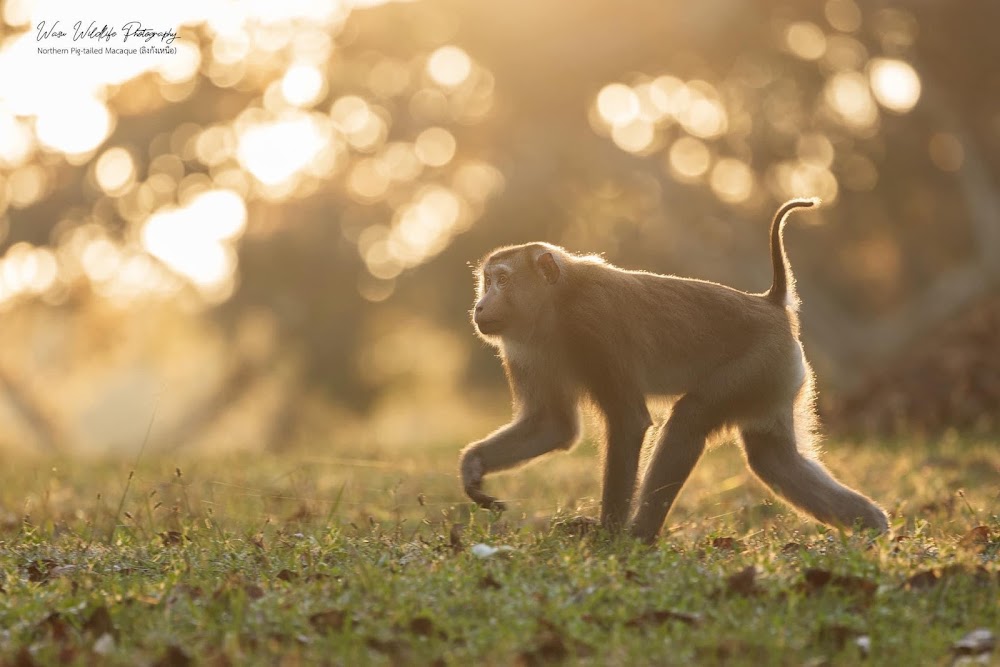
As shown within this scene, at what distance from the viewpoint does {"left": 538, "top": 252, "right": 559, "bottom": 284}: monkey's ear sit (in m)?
6.72

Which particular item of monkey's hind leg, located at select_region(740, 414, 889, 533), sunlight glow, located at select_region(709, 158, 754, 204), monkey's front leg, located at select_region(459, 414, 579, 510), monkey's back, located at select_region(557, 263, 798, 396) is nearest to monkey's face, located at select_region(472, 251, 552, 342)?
monkey's back, located at select_region(557, 263, 798, 396)

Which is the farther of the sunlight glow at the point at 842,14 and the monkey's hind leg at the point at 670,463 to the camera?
the sunlight glow at the point at 842,14

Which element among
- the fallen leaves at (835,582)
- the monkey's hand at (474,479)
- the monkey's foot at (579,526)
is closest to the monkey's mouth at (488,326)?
the monkey's hand at (474,479)

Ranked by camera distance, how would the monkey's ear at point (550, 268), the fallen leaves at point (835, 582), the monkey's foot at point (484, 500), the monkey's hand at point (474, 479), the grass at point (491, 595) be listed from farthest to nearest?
the monkey's ear at point (550, 268) → the monkey's hand at point (474, 479) → the monkey's foot at point (484, 500) → the fallen leaves at point (835, 582) → the grass at point (491, 595)

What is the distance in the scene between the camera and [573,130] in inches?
997

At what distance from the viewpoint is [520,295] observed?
6824mm

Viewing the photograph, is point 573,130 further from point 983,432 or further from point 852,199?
point 983,432

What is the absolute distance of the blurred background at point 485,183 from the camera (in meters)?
23.6

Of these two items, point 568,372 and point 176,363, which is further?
point 176,363

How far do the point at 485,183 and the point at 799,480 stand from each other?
77.2 ft

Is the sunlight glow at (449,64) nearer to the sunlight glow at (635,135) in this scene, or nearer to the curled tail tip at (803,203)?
the sunlight glow at (635,135)

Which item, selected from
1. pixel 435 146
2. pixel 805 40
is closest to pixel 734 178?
pixel 805 40

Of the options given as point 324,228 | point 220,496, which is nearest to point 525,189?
point 324,228

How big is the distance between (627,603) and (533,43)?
19493mm
